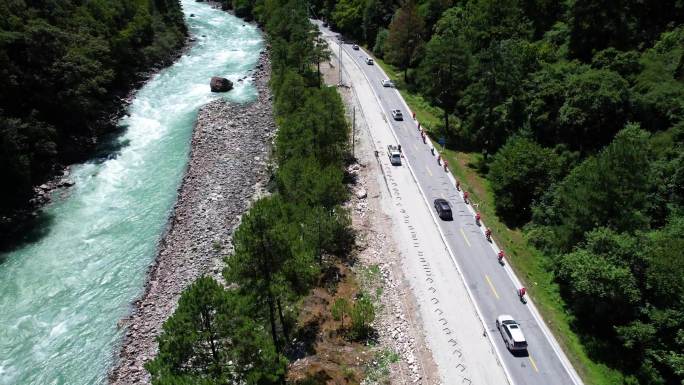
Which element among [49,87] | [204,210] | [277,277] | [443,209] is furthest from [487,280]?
[49,87]

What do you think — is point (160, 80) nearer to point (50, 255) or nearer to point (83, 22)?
point (83, 22)

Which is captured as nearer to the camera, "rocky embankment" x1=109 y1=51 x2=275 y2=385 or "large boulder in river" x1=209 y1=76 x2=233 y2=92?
"rocky embankment" x1=109 y1=51 x2=275 y2=385

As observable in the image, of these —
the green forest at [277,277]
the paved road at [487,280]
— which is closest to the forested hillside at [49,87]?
the green forest at [277,277]

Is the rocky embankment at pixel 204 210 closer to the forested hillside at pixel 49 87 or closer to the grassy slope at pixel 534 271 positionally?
the forested hillside at pixel 49 87

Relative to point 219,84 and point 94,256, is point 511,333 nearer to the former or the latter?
point 94,256

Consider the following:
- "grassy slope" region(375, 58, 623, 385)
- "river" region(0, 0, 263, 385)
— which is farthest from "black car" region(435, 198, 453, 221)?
"river" region(0, 0, 263, 385)

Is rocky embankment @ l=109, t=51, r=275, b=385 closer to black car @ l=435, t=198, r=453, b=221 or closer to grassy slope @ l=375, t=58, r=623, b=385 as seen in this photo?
black car @ l=435, t=198, r=453, b=221
